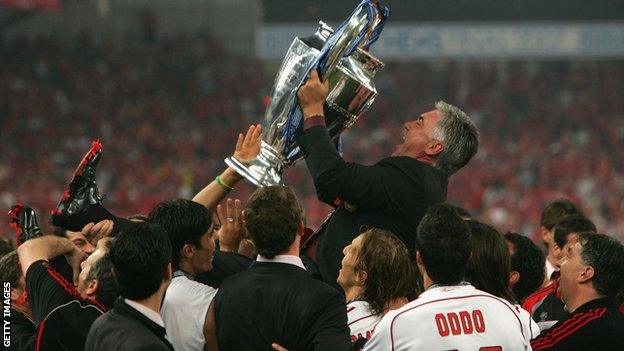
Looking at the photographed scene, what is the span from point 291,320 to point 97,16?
1938 cm

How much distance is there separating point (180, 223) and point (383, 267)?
67 cm

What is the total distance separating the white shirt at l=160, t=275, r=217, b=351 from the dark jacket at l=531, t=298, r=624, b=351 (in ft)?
3.45

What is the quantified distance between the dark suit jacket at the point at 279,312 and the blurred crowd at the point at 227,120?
13.0 metres

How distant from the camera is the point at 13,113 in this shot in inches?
771

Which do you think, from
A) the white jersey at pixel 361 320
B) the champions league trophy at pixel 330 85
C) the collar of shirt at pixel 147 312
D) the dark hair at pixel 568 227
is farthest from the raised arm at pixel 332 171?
the dark hair at pixel 568 227

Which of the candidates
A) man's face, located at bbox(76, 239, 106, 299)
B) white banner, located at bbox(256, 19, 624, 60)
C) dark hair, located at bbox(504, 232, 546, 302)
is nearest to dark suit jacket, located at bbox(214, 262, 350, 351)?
man's face, located at bbox(76, 239, 106, 299)

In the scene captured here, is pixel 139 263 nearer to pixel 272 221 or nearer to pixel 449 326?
pixel 272 221

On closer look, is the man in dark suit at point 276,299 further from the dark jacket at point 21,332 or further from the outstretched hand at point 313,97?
the dark jacket at point 21,332

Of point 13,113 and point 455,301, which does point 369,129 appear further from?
point 455,301

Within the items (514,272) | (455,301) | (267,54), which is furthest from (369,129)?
(455,301)

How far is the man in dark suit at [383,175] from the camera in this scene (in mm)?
3691

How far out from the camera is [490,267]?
145 inches

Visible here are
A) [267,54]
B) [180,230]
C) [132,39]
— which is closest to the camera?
[180,230]

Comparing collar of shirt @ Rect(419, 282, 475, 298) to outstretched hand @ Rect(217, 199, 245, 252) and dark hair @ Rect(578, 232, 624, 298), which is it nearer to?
dark hair @ Rect(578, 232, 624, 298)
